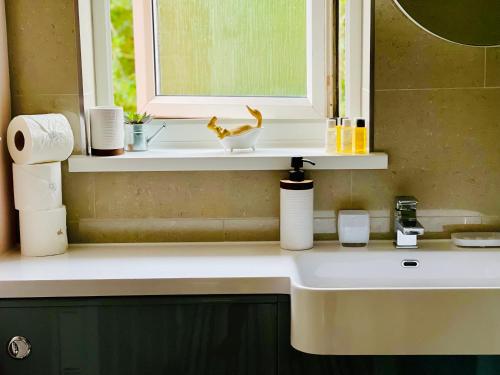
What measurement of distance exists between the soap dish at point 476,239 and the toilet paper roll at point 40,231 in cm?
107

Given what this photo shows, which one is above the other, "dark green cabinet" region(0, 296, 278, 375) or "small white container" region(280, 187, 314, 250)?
"small white container" region(280, 187, 314, 250)

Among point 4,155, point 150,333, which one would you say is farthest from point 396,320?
point 4,155

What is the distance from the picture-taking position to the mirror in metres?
1.89

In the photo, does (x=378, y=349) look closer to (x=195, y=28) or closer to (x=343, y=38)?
(x=343, y=38)

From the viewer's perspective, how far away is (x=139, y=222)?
204 centimetres

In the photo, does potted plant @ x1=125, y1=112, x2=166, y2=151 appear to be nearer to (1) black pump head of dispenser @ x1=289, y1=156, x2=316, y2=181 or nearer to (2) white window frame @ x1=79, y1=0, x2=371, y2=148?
(2) white window frame @ x1=79, y1=0, x2=371, y2=148

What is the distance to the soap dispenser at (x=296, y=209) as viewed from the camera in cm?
193

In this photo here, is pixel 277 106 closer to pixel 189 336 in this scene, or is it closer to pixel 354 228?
pixel 354 228

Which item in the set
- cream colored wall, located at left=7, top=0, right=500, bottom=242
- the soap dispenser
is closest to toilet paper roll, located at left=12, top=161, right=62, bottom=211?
cream colored wall, located at left=7, top=0, right=500, bottom=242

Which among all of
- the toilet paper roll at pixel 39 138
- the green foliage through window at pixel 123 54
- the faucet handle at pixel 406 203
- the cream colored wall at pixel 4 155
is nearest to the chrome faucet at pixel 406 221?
the faucet handle at pixel 406 203

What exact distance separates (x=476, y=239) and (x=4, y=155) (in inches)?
50.3

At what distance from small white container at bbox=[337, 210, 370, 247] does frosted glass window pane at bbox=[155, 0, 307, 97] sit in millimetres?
455

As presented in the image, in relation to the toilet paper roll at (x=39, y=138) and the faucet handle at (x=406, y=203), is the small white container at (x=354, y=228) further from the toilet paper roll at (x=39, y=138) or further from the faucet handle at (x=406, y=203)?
the toilet paper roll at (x=39, y=138)

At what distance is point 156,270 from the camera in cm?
177
